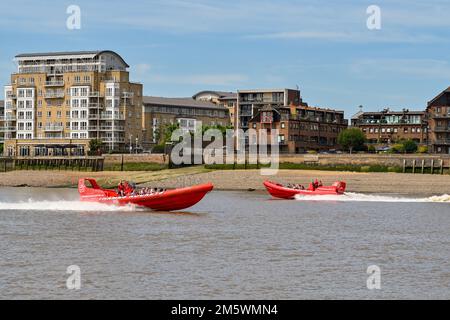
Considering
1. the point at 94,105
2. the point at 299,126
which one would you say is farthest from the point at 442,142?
the point at 94,105

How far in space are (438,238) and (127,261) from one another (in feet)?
68.1

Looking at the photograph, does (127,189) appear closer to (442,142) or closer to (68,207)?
(68,207)

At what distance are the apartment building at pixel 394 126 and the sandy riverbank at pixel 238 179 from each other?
70714 mm

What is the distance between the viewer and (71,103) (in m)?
175

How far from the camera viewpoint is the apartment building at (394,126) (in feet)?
615

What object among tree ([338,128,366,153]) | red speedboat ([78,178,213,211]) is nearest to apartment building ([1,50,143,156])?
tree ([338,128,366,153])

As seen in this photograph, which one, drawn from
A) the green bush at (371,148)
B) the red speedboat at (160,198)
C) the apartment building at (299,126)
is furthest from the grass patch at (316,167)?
the red speedboat at (160,198)

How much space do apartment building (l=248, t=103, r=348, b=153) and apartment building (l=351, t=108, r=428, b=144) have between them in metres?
10.1

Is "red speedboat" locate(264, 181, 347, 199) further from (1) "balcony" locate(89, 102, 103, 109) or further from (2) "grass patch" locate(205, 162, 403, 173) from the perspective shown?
(1) "balcony" locate(89, 102, 103, 109)

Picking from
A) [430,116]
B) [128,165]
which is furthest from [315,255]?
[430,116]

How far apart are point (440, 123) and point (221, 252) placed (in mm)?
123977

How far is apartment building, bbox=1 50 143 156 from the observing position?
568 feet

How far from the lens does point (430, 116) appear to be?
165750 millimetres

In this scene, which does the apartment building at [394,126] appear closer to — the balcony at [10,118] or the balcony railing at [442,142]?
the balcony railing at [442,142]
